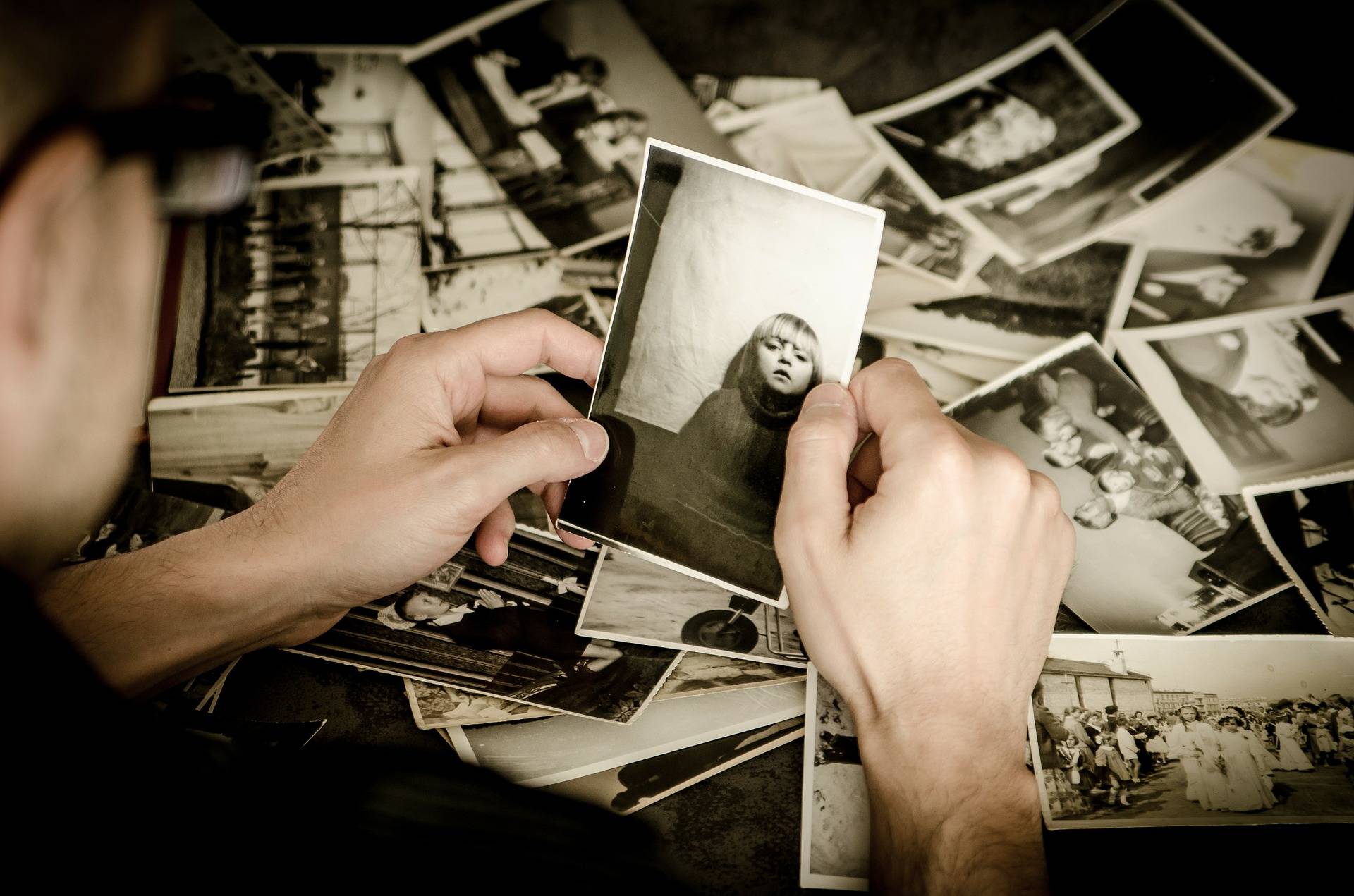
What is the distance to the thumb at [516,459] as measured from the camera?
0.76 m

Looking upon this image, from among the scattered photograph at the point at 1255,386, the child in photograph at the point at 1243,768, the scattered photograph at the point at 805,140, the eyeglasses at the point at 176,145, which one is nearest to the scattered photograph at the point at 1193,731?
the child in photograph at the point at 1243,768

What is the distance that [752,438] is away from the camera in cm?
81

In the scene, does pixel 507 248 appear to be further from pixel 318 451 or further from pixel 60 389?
pixel 60 389

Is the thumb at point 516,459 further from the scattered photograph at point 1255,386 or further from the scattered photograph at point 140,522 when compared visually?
the scattered photograph at point 1255,386

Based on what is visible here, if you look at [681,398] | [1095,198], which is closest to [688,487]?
[681,398]

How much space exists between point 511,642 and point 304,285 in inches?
24.3

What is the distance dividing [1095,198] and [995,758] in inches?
29.9

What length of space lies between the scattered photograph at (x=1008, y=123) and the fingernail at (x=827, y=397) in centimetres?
42

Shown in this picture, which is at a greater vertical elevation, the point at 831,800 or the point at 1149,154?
the point at 1149,154

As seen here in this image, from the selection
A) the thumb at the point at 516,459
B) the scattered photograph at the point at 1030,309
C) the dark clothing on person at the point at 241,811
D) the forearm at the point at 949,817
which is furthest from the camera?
the scattered photograph at the point at 1030,309

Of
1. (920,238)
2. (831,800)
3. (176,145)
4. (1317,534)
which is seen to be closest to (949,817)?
(831,800)

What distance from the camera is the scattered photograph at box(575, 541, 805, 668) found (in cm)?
85

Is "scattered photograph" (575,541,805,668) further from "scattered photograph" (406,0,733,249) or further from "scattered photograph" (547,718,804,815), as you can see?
"scattered photograph" (406,0,733,249)

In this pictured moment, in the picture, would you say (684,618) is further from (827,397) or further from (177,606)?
(177,606)
